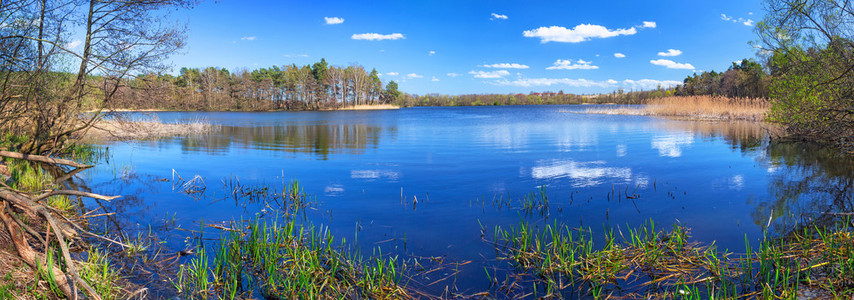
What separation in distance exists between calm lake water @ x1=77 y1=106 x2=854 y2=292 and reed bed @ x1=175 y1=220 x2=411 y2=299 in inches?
31.6

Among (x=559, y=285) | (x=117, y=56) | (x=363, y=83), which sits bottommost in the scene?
(x=559, y=285)

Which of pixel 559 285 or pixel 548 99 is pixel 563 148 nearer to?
pixel 559 285

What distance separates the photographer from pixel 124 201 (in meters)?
10.8

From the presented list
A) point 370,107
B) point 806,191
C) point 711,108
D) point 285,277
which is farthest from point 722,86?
point 285,277

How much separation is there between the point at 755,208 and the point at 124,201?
49.2 feet

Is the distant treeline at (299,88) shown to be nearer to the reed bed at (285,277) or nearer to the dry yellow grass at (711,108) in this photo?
the dry yellow grass at (711,108)

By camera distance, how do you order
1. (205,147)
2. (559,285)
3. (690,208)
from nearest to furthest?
(559,285)
(690,208)
(205,147)

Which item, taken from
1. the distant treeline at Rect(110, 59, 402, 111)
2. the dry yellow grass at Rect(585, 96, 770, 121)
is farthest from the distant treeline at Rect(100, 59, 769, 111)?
the dry yellow grass at Rect(585, 96, 770, 121)

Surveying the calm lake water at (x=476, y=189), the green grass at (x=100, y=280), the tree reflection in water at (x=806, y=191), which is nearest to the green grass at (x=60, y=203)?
the calm lake water at (x=476, y=189)

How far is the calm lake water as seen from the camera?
27.3 feet

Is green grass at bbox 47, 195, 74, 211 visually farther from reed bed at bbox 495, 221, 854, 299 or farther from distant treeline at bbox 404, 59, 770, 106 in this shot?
distant treeline at bbox 404, 59, 770, 106

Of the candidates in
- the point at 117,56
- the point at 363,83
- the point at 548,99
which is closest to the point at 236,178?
the point at 117,56

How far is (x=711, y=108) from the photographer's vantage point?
4438 centimetres

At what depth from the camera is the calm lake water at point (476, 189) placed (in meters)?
8.32
